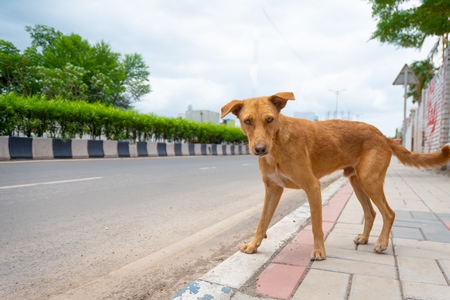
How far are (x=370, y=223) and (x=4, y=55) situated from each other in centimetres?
4199

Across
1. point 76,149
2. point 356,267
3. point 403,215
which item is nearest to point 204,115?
point 76,149

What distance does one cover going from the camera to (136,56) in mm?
52188

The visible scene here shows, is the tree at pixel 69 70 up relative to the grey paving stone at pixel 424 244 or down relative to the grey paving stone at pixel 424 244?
up

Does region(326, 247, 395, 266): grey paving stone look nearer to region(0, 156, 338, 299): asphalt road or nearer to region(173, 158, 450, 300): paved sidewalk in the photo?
region(173, 158, 450, 300): paved sidewalk

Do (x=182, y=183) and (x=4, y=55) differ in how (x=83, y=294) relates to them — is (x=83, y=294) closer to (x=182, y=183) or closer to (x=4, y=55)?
(x=182, y=183)

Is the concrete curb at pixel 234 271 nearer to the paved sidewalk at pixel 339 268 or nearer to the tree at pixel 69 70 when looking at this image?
the paved sidewalk at pixel 339 268

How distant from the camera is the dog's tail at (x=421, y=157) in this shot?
11.7 ft

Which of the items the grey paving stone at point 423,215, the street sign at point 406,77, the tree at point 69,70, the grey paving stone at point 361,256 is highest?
the tree at point 69,70

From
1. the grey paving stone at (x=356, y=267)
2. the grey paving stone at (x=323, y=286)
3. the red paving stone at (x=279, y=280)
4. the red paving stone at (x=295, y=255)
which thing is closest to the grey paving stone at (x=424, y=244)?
the grey paving stone at (x=356, y=267)

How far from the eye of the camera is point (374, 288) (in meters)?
2.34

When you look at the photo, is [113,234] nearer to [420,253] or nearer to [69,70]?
[420,253]

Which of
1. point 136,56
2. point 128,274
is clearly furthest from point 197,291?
point 136,56

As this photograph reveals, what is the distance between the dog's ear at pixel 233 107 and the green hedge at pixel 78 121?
37.1 ft

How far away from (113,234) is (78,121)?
12.3 m
